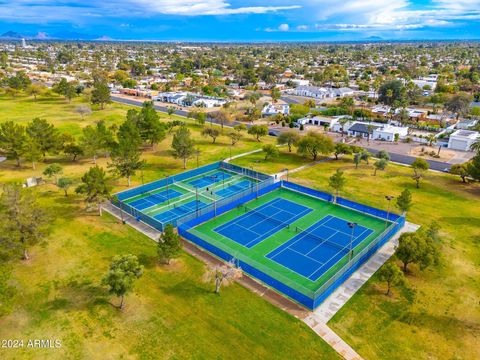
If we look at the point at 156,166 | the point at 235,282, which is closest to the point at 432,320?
the point at 235,282

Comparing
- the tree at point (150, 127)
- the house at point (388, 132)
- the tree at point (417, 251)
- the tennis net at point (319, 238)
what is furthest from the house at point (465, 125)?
the tree at point (150, 127)

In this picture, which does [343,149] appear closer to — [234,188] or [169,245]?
[234,188]

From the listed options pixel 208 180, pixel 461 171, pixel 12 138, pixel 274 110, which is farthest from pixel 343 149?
pixel 12 138

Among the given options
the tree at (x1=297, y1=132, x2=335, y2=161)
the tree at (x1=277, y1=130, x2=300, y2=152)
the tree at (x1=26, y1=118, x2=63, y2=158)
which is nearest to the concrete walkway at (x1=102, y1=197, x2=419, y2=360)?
the tree at (x1=297, y1=132, x2=335, y2=161)

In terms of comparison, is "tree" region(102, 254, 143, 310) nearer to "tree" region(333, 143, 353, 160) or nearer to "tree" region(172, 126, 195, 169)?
"tree" region(172, 126, 195, 169)

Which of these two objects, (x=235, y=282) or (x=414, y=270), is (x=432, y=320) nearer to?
(x=414, y=270)
